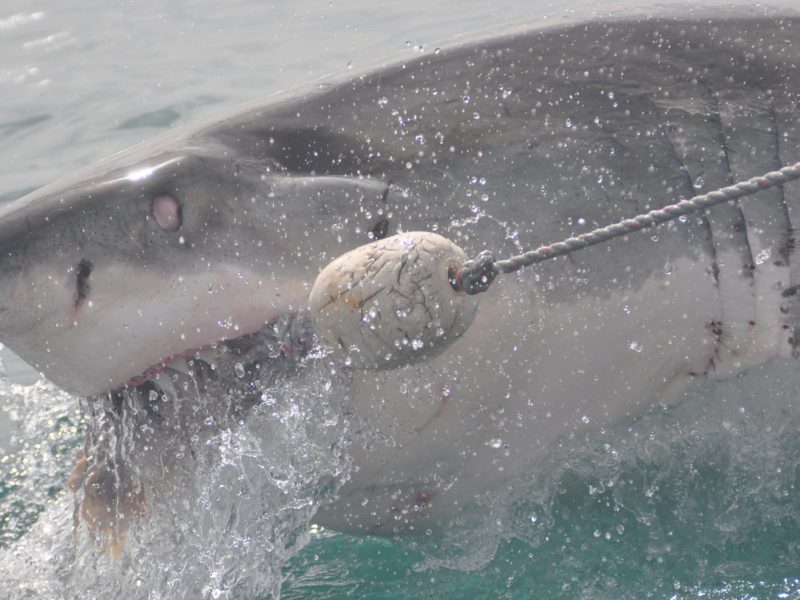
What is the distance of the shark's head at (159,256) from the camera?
148 centimetres

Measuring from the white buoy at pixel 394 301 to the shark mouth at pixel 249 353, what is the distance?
9cm

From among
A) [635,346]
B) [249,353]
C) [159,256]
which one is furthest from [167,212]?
[635,346]

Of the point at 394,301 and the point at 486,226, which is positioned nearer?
the point at 394,301

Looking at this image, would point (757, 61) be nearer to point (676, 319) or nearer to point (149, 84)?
point (676, 319)

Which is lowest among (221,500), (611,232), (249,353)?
(221,500)

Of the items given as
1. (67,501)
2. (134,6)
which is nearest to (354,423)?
(67,501)

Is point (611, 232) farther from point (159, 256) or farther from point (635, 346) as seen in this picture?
A: point (159, 256)

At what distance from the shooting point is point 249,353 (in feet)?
5.07

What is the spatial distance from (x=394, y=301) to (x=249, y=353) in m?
0.25

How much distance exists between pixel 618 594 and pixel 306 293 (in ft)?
2.52

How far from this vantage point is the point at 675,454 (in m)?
1.93

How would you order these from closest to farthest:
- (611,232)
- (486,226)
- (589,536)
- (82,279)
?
(611,232)
(82,279)
(486,226)
(589,536)

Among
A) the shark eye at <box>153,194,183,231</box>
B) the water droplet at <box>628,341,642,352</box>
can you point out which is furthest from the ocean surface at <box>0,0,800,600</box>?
the shark eye at <box>153,194,183,231</box>

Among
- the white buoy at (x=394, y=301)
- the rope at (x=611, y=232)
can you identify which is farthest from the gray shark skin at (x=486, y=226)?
the rope at (x=611, y=232)
